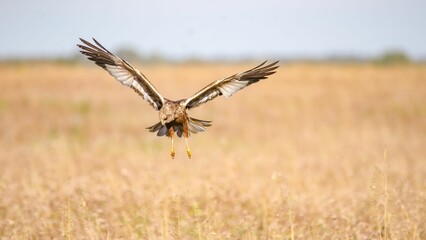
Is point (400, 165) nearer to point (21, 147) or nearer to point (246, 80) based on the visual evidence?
point (246, 80)

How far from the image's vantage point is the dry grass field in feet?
21.0

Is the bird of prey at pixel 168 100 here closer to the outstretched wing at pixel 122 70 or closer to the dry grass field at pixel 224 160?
the outstretched wing at pixel 122 70

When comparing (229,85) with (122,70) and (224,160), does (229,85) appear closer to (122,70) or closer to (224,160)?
(122,70)

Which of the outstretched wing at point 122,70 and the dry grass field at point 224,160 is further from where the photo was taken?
the outstretched wing at point 122,70

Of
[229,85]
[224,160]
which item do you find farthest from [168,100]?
[224,160]

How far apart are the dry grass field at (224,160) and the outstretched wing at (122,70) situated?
878 mm

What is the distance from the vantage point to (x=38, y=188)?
325 inches

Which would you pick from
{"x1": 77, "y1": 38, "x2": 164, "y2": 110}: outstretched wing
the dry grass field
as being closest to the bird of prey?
{"x1": 77, "y1": 38, "x2": 164, "y2": 110}: outstretched wing

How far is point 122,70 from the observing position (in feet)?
23.4

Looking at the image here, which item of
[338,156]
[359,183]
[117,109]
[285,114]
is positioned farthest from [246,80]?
[117,109]

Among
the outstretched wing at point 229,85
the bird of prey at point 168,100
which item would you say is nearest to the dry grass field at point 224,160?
the bird of prey at point 168,100

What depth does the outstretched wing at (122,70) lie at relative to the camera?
7.01m

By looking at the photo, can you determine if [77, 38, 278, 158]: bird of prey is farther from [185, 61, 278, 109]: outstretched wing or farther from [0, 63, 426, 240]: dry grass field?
[0, 63, 426, 240]: dry grass field

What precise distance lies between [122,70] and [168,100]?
68 centimetres
